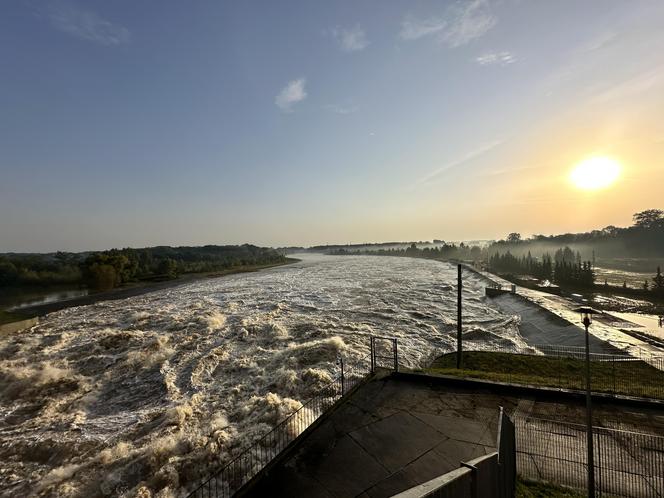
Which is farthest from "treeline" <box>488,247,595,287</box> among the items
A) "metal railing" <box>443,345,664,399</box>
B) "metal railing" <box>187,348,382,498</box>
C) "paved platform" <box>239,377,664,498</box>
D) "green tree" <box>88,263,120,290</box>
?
"green tree" <box>88,263,120,290</box>

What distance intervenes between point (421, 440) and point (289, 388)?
30.3 ft

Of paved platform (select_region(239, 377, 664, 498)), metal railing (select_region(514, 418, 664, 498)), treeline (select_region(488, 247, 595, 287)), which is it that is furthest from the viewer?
treeline (select_region(488, 247, 595, 287))

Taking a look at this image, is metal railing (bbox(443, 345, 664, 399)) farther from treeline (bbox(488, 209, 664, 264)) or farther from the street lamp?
treeline (bbox(488, 209, 664, 264))

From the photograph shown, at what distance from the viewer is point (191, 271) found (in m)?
109

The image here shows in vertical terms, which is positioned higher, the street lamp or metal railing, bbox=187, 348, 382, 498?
the street lamp

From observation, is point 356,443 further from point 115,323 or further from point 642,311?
point 642,311

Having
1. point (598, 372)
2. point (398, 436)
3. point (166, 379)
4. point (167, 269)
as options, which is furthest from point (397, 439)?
point (167, 269)

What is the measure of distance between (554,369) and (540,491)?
1530 cm

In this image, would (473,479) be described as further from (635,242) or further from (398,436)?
(635,242)

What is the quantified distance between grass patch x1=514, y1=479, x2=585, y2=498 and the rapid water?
9.44 m

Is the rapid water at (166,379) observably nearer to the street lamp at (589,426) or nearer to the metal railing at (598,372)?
the metal railing at (598,372)

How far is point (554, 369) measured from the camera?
20109mm

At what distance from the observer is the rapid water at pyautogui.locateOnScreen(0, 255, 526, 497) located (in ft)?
37.6

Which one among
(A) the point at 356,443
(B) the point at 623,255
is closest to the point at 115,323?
(A) the point at 356,443
